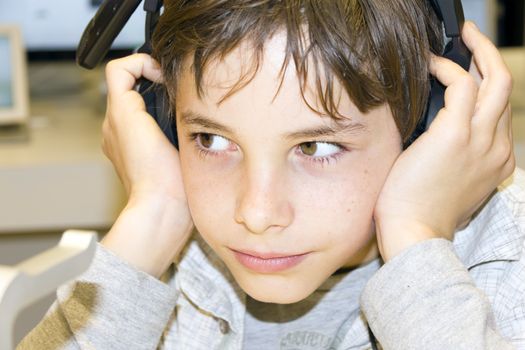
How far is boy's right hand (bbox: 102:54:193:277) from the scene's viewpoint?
3.18 feet

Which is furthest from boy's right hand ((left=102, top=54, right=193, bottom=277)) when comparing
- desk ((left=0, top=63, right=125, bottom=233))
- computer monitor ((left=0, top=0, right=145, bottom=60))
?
computer monitor ((left=0, top=0, right=145, bottom=60))

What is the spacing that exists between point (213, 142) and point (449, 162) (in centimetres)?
24

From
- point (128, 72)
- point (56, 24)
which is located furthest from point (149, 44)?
point (56, 24)

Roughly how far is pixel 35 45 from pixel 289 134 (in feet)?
4.48

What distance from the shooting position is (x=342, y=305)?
102 cm

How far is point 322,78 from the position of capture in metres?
0.80

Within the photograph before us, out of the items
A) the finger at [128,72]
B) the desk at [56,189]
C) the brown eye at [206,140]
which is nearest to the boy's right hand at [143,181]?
the finger at [128,72]

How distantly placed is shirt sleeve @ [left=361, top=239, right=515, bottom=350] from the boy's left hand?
0.03 meters

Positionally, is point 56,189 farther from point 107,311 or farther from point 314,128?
point 314,128

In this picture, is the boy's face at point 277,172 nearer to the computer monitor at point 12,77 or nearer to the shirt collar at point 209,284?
the shirt collar at point 209,284

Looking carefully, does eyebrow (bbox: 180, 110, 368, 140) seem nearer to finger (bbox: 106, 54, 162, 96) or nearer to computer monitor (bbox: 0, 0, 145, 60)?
finger (bbox: 106, 54, 162, 96)

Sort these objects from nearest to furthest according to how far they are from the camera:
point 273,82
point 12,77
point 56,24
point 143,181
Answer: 1. point 273,82
2. point 143,181
3. point 12,77
4. point 56,24

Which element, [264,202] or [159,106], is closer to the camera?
[264,202]

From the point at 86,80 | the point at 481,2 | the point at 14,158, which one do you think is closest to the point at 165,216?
the point at 14,158
